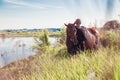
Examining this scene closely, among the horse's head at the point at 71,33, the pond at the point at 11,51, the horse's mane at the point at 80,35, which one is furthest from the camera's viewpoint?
the horse's mane at the point at 80,35

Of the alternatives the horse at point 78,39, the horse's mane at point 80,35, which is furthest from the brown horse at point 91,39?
the horse's mane at point 80,35

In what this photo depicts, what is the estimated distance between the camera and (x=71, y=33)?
875 centimetres

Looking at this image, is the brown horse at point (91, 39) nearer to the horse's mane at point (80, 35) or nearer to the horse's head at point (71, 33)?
the horse's mane at point (80, 35)

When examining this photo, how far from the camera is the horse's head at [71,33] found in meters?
8.66

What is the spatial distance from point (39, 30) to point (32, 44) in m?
1.11

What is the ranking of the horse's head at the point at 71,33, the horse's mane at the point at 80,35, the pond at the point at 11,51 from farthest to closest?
the horse's mane at the point at 80,35, the horse's head at the point at 71,33, the pond at the point at 11,51

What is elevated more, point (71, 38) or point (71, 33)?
point (71, 33)

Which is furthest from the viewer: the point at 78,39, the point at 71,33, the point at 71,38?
the point at 78,39

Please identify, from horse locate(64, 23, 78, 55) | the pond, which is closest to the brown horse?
horse locate(64, 23, 78, 55)

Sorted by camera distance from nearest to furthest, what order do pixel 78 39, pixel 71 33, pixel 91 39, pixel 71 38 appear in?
1. pixel 71 33
2. pixel 71 38
3. pixel 78 39
4. pixel 91 39

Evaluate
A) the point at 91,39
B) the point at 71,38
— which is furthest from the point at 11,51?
the point at 91,39

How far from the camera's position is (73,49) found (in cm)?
881

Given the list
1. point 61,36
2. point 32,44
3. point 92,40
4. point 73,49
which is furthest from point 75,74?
point 32,44

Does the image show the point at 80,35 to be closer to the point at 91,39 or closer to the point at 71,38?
the point at 71,38
